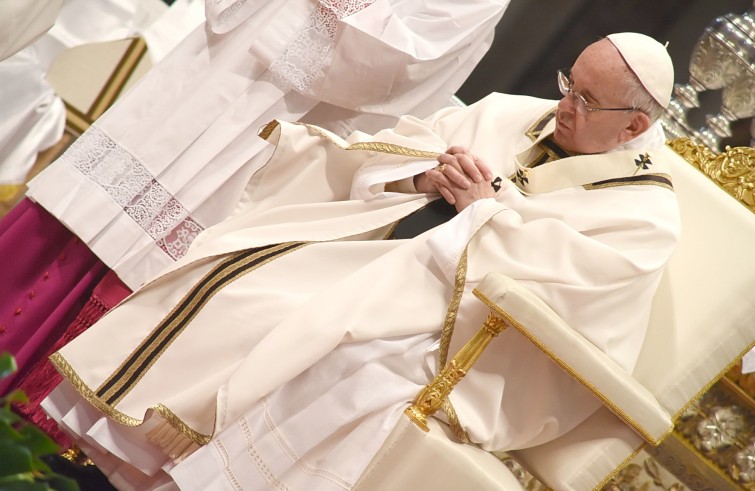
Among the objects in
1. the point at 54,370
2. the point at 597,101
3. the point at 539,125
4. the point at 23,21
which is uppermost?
the point at 597,101

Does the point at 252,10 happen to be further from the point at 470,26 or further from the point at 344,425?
the point at 344,425

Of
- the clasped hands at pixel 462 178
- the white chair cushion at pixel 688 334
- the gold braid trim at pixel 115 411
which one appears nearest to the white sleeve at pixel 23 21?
the gold braid trim at pixel 115 411

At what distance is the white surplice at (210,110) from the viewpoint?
3.53 meters

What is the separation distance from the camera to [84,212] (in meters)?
3.47

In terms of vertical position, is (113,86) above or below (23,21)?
below

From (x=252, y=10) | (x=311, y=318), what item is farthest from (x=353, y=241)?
(x=252, y=10)

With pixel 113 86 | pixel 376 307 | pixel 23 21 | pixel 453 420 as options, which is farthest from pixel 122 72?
pixel 453 420

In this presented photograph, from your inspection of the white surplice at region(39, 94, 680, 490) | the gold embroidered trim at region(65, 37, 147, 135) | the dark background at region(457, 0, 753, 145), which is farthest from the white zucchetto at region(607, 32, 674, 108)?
the gold embroidered trim at region(65, 37, 147, 135)

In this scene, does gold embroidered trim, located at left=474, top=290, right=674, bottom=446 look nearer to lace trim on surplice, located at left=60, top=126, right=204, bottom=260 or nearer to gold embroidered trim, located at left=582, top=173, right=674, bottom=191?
gold embroidered trim, located at left=582, top=173, right=674, bottom=191

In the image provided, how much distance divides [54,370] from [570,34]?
2827 mm

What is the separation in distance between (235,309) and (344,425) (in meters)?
0.48

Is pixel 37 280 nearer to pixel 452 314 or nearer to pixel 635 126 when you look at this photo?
pixel 452 314

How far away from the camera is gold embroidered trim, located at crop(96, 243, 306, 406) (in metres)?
2.84

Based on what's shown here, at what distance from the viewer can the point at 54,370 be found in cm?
327
